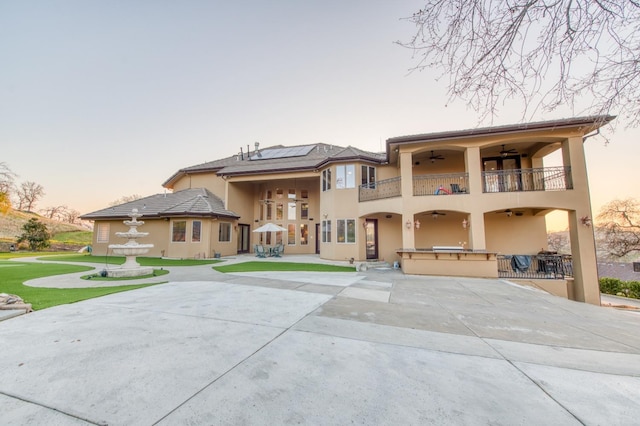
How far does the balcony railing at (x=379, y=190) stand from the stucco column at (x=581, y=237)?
7310 millimetres

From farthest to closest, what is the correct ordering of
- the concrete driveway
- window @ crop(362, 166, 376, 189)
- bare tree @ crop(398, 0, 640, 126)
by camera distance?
1. window @ crop(362, 166, 376, 189)
2. bare tree @ crop(398, 0, 640, 126)
3. the concrete driveway

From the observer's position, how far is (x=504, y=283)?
9.20m

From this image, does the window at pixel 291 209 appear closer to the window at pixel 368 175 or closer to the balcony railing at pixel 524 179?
the window at pixel 368 175

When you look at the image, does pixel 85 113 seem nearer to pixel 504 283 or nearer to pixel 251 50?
pixel 251 50

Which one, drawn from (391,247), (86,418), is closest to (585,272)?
(391,247)

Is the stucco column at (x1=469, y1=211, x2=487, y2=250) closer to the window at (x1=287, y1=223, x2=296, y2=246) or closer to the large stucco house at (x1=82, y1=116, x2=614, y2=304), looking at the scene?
the large stucco house at (x1=82, y1=116, x2=614, y2=304)

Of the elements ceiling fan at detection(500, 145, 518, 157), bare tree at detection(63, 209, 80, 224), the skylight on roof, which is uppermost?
the skylight on roof

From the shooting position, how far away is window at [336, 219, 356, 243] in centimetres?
1478

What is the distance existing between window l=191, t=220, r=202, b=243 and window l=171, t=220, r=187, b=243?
1.70ft

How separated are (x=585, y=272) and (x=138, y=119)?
26566 mm

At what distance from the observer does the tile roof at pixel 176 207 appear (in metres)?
16.3

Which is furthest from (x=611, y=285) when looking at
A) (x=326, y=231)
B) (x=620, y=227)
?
(x=326, y=231)

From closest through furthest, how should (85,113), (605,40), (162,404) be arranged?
(162,404) < (605,40) < (85,113)

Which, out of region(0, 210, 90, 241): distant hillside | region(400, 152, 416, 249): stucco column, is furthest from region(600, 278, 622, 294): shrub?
region(0, 210, 90, 241): distant hillside
